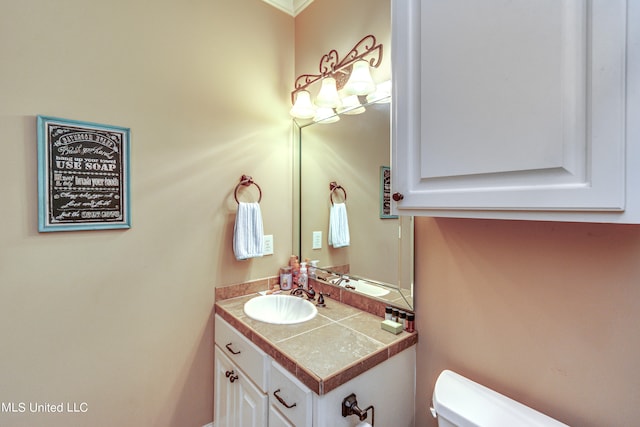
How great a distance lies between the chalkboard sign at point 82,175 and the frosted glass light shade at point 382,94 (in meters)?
1.20

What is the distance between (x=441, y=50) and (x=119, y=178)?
141cm

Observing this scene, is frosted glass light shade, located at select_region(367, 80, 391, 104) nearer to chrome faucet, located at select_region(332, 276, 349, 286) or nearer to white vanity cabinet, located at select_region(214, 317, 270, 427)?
chrome faucet, located at select_region(332, 276, 349, 286)

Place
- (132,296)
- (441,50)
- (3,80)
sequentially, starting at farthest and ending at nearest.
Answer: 1. (132,296)
2. (3,80)
3. (441,50)

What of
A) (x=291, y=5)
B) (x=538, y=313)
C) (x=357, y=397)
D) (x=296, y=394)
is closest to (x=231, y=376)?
(x=296, y=394)

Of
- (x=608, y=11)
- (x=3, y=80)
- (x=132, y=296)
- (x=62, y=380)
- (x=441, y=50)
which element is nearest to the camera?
(x=608, y=11)

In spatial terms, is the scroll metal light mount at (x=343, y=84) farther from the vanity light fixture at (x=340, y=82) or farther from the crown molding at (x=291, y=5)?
the crown molding at (x=291, y=5)

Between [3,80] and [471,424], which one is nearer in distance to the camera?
[471,424]

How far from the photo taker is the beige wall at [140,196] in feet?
3.69

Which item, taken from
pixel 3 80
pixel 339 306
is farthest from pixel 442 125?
pixel 3 80

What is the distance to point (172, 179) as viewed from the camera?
1.45m

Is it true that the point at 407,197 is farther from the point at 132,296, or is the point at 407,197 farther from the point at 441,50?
the point at 132,296

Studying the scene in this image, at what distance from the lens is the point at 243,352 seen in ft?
4.22

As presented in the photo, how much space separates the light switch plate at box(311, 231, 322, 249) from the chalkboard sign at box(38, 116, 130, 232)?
1000 mm

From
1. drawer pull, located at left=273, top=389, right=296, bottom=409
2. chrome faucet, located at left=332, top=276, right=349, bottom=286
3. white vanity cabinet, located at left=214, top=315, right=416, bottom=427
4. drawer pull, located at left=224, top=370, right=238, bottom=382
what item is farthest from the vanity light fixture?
drawer pull, located at left=224, top=370, right=238, bottom=382
